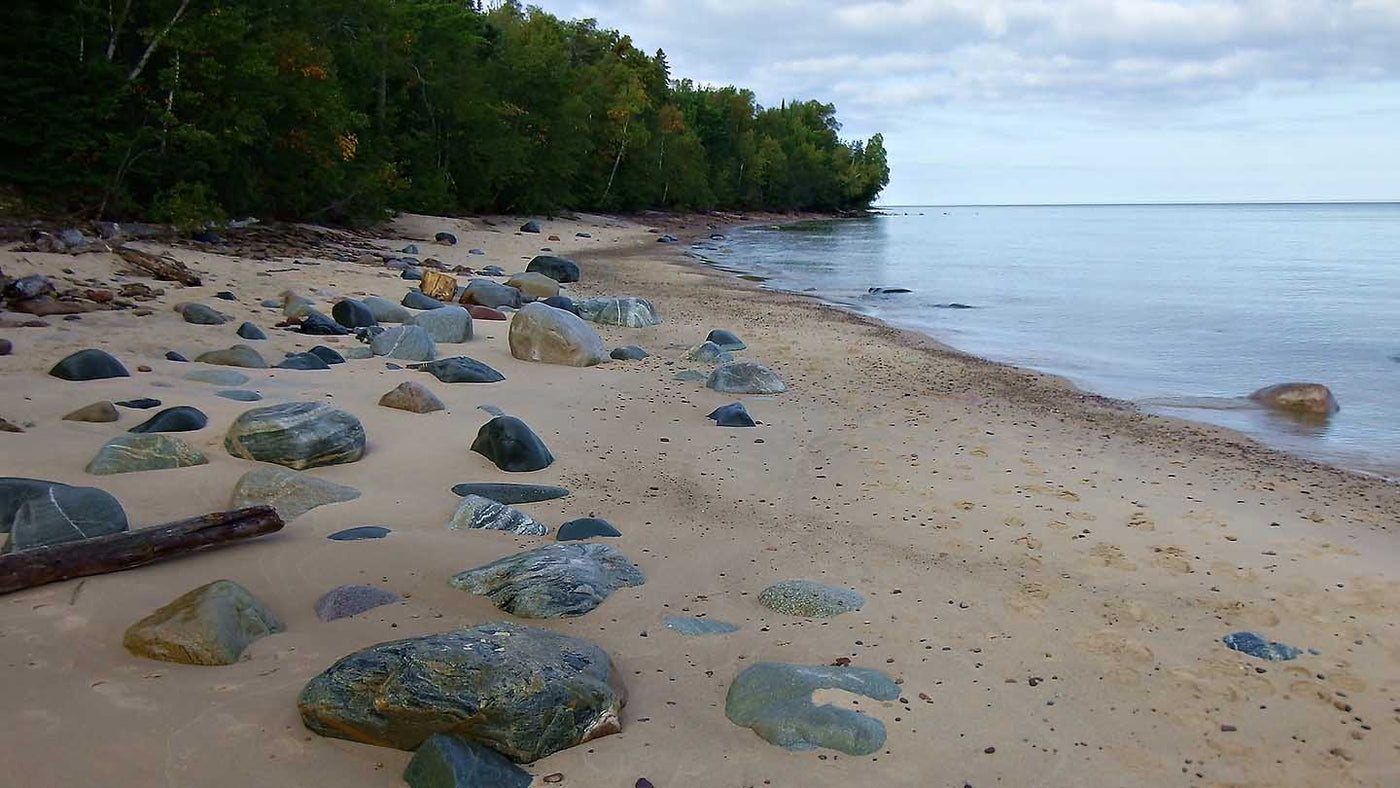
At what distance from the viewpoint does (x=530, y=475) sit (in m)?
5.40

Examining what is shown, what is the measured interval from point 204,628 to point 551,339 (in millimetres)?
5924

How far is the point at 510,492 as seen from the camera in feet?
16.3

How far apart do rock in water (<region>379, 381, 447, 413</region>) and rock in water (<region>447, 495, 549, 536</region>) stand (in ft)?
6.63

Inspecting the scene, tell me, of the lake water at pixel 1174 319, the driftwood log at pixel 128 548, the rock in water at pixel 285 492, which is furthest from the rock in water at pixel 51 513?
the lake water at pixel 1174 319

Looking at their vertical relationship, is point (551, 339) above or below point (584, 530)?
above

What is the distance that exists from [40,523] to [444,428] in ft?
8.67

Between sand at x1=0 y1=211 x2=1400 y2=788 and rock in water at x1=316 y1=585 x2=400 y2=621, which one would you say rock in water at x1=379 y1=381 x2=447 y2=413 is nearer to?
sand at x1=0 y1=211 x2=1400 y2=788

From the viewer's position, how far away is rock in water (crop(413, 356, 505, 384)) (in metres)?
7.59

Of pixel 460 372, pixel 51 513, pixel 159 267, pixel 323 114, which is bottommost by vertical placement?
pixel 460 372

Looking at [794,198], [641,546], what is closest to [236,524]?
[641,546]

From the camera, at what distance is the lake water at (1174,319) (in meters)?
9.44

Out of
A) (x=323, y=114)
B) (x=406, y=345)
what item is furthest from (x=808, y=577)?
(x=323, y=114)

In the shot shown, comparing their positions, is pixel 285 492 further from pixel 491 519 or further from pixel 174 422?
pixel 174 422

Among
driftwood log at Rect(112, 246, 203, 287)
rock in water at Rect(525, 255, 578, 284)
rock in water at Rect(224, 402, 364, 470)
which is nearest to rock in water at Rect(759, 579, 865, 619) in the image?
rock in water at Rect(224, 402, 364, 470)
